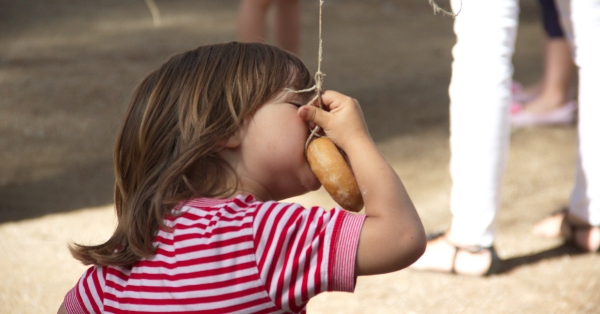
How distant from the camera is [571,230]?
2328 mm

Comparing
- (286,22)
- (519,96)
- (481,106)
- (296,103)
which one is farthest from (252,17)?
(519,96)

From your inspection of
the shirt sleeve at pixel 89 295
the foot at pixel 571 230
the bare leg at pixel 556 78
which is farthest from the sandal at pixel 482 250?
the bare leg at pixel 556 78

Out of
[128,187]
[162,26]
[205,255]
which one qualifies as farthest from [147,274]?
[162,26]

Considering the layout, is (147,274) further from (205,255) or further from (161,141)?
(161,141)

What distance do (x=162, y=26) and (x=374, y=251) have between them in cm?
468

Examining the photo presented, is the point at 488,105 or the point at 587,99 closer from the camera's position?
the point at 488,105

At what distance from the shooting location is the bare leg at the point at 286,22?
343 centimetres

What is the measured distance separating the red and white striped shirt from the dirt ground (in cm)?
89

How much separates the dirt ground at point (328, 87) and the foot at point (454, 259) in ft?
0.10

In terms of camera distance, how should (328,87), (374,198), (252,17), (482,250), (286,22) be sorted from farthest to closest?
(328,87) → (286,22) → (252,17) → (482,250) → (374,198)

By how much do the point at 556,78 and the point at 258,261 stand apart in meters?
2.98

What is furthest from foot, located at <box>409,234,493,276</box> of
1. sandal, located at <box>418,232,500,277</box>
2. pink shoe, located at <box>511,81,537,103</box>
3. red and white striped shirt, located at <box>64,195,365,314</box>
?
pink shoe, located at <box>511,81,537,103</box>

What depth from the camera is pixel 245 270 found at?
113cm

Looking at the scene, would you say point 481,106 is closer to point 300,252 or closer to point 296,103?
point 296,103
